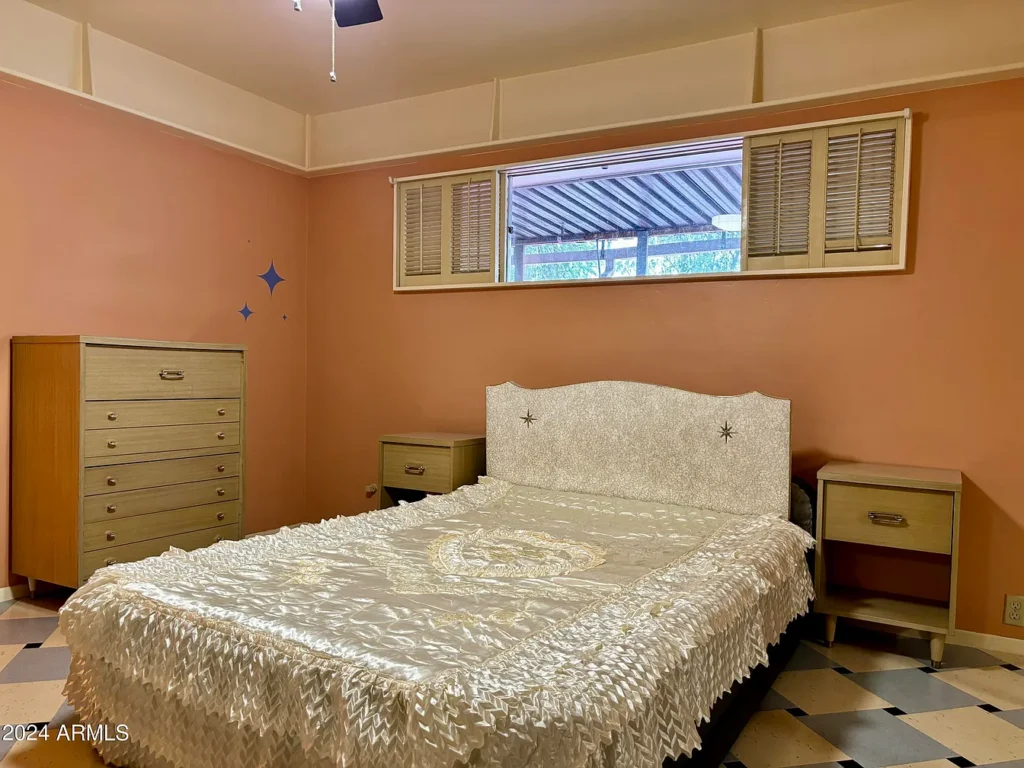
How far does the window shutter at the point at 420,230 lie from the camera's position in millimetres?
3920

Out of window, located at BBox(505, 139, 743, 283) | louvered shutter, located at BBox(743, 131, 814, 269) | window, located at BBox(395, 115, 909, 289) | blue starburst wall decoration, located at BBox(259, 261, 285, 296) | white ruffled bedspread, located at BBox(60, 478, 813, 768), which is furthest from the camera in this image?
blue starburst wall decoration, located at BBox(259, 261, 285, 296)

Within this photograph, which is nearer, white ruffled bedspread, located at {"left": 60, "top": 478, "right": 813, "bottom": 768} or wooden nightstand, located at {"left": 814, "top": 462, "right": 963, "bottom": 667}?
white ruffled bedspread, located at {"left": 60, "top": 478, "right": 813, "bottom": 768}

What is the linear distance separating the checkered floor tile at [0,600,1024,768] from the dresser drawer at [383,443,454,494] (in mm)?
1485

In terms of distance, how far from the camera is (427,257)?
3.95 m

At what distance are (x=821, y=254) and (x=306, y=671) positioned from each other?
8.47 feet

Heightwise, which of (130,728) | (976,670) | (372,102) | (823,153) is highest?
(372,102)

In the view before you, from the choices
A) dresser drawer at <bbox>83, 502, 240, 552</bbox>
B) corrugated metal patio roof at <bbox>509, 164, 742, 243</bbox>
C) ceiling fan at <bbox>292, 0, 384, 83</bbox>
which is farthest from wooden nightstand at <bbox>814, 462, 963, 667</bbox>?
dresser drawer at <bbox>83, 502, 240, 552</bbox>

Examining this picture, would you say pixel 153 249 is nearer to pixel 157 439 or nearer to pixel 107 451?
pixel 157 439

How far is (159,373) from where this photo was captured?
3092mm

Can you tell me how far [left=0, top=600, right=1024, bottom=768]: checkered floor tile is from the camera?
75.2 inches

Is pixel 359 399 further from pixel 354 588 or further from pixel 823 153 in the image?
pixel 823 153

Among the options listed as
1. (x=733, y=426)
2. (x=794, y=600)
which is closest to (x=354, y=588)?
(x=794, y=600)

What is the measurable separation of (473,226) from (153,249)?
1.60 metres

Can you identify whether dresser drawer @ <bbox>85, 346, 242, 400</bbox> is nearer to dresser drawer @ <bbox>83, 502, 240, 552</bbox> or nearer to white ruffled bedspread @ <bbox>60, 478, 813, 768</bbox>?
dresser drawer @ <bbox>83, 502, 240, 552</bbox>
